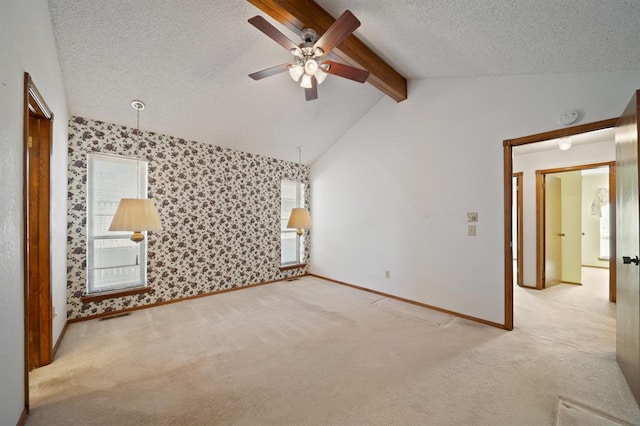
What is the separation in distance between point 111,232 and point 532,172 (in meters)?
7.07

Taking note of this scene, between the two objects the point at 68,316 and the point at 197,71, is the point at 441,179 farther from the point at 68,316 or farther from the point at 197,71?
the point at 68,316

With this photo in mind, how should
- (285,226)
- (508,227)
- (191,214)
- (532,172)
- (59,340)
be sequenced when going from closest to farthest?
1. (59,340)
2. (508,227)
3. (191,214)
4. (532,172)
5. (285,226)

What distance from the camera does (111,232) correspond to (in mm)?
3531

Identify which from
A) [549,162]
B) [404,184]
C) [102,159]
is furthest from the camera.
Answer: [549,162]

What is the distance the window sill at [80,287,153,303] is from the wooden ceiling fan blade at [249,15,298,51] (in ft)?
11.7

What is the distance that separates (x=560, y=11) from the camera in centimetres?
184

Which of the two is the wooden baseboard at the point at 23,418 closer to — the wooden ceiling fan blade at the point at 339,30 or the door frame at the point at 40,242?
the door frame at the point at 40,242

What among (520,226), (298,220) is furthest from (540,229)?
(298,220)

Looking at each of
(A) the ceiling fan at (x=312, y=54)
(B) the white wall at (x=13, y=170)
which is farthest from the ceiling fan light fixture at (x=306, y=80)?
(B) the white wall at (x=13, y=170)

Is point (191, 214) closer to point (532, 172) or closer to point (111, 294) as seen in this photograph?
point (111, 294)

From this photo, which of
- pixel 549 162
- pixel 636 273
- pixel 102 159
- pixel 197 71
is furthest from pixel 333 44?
pixel 549 162

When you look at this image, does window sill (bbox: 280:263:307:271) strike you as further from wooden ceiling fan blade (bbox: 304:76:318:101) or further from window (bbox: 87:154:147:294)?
wooden ceiling fan blade (bbox: 304:76:318:101)

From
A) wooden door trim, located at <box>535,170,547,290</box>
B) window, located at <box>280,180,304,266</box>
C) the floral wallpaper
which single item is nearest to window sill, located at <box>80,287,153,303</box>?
the floral wallpaper

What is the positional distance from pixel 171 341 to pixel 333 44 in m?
3.31
